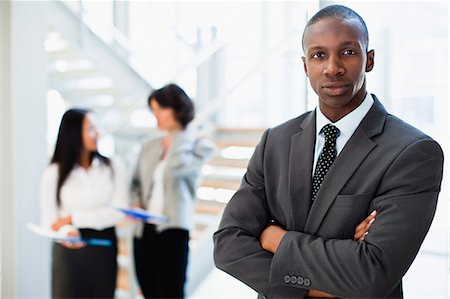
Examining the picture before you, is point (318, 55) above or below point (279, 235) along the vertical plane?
above

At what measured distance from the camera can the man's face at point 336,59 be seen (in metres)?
1.06

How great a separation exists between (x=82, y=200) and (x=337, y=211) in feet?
5.62

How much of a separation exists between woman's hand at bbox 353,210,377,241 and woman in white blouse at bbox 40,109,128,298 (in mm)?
1658

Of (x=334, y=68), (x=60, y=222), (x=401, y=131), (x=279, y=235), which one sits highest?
(x=334, y=68)

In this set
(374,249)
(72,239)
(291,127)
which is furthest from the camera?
(72,239)

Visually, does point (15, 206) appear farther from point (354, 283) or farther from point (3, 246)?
point (354, 283)

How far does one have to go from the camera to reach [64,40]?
3.35 m

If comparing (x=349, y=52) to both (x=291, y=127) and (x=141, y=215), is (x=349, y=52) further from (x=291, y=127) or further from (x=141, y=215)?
(x=141, y=215)

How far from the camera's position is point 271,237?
3.77 ft

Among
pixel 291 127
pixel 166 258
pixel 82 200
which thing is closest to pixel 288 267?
pixel 291 127

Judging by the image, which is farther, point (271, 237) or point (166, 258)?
point (166, 258)

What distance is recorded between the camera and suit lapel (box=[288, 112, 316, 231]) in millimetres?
1141

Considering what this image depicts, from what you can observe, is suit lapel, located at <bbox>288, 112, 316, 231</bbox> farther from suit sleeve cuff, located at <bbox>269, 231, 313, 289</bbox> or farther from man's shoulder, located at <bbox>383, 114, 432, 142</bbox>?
man's shoulder, located at <bbox>383, 114, 432, 142</bbox>

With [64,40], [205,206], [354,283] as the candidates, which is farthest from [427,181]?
[64,40]
